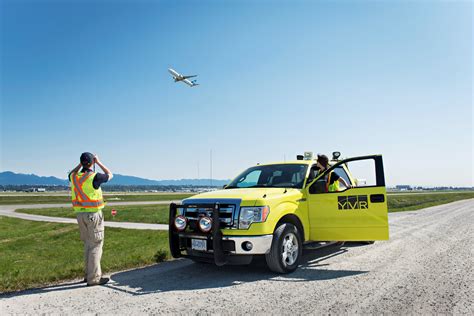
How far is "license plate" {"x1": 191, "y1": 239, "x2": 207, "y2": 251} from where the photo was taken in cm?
598

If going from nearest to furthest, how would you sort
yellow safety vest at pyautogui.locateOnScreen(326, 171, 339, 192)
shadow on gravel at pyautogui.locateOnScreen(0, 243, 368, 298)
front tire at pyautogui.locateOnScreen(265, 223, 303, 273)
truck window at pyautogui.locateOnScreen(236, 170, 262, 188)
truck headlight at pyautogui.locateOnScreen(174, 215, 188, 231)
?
shadow on gravel at pyautogui.locateOnScreen(0, 243, 368, 298)
front tire at pyautogui.locateOnScreen(265, 223, 303, 273)
truck headlight at pyautogui.locateOnScreen(174, 215, 188, 231)
yellow safety vest at pyautogui.locateOnScreen(326, 171, 339, 192)
truck window at pyautogui.locateOnScreen(236, 170, 262, 188)

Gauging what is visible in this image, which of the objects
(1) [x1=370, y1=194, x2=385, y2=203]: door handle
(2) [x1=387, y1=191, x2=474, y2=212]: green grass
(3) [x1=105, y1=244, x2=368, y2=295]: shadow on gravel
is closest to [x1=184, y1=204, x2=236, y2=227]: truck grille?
(3) [x1=105, y1=244, x2=368, y2=295]: shadow on gravel

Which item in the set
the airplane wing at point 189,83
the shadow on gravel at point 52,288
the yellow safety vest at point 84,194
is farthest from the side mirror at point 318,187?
the airplane wing at point 189,83

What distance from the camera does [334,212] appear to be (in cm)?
675

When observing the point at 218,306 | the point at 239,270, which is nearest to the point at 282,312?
the point at 218,306

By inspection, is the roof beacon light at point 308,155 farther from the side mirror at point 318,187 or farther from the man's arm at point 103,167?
the man's arm at point 103,167

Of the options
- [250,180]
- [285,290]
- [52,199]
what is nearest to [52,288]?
[285,290]

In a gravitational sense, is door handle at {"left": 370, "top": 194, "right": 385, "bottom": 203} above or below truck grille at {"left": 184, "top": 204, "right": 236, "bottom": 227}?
above

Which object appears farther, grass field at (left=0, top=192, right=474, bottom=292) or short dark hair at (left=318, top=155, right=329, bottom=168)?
short dark hair at (left=318, top=155, right=329, bottom=168)

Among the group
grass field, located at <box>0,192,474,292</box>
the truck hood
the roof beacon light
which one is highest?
the roof beacon light

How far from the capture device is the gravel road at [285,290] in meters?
4.39

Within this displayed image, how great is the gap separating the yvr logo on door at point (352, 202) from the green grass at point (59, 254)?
4.02 metres

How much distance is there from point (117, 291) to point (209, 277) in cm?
154

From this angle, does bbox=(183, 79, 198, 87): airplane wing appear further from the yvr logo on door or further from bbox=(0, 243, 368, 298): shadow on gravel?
the yvr logo on door
